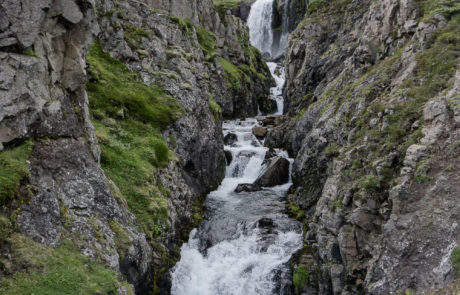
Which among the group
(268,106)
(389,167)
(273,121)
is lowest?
(389,167)

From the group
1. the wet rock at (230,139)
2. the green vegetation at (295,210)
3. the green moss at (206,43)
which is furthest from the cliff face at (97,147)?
the green moss at (206,43)

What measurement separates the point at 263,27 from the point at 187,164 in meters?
70.5

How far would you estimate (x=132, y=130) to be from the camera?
21.4m

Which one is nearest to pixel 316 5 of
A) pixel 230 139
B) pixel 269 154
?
pixel 230 139

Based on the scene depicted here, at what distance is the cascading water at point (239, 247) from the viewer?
1689 cm

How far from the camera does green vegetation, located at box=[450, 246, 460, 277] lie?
30.7 ft

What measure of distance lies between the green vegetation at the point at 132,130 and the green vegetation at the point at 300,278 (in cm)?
730

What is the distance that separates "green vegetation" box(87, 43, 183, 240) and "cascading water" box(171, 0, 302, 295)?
137 inches

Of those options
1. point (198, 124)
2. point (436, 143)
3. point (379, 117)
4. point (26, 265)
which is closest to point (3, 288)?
point (26, 265)

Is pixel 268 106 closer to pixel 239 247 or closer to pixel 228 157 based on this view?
pixel 228 157

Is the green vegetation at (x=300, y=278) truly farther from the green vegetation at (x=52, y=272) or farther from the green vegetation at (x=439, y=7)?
the green vegetation at (x=439, y=7)

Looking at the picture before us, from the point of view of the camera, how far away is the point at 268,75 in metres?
71.3

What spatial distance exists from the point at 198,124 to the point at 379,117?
1475 cm

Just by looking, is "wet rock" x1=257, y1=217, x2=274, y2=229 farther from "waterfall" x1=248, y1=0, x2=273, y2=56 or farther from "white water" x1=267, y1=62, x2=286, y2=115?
"waterfall" x1=248, y1=0, x2=273, y2=56
